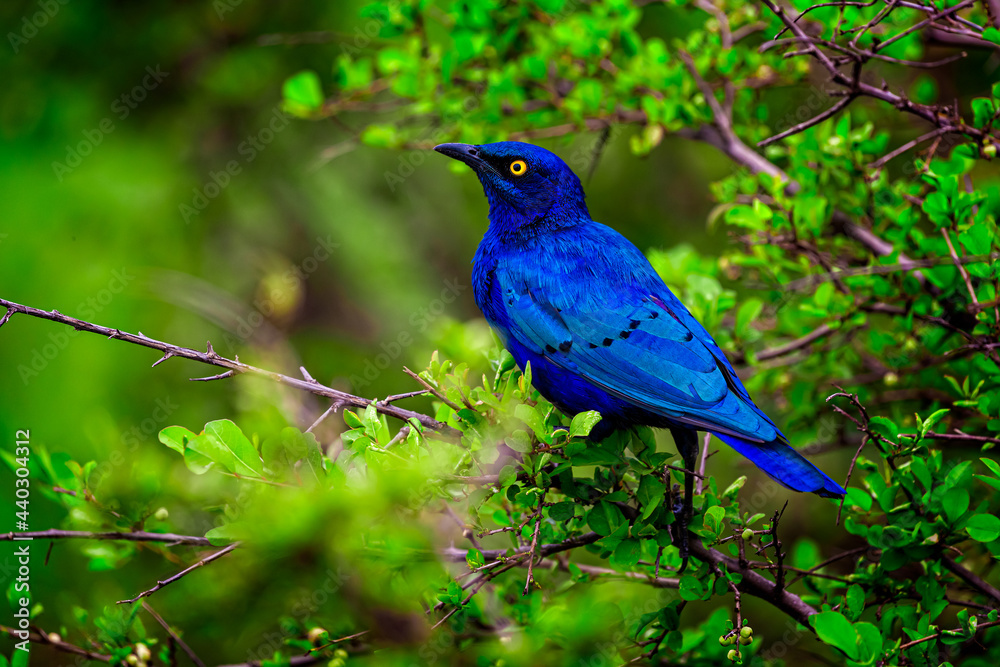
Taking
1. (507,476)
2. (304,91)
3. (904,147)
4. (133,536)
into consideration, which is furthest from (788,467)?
(304,91)

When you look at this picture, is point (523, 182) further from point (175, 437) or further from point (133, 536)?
point (133, 536)

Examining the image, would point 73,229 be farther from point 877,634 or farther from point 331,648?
point 877,634

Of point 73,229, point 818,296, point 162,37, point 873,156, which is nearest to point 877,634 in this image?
point 818,296

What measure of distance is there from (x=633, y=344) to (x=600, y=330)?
0.12 meters

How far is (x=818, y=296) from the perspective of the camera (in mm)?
2836

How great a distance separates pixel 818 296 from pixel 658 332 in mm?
667

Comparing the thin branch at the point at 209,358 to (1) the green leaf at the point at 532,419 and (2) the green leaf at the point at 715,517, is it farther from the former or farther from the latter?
(2) the green leaf at the point at 715,517

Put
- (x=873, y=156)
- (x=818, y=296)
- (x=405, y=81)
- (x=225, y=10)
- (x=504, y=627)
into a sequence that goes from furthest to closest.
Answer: (x=225, y=10) → (x=405, y=81) → (x=873, y=156) → (x=818, y=296) → (x=504, y=627)

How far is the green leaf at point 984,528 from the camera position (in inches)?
80.0

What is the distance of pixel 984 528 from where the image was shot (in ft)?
6.71

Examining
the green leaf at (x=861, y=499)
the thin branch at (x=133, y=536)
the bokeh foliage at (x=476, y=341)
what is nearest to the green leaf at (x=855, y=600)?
the bokeh foliage at (x=476, y=341)

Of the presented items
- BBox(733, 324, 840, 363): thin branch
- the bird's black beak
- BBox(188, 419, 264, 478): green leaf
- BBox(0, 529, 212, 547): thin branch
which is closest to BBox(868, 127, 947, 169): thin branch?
BBox(733, 324, 840, 363): thin branch

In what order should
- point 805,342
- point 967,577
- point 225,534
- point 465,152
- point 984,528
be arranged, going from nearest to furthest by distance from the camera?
point 225,534 < point 984,528 < point 967,577 < point 805,342 < point 465,152

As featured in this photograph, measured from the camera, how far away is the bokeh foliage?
2053mm
